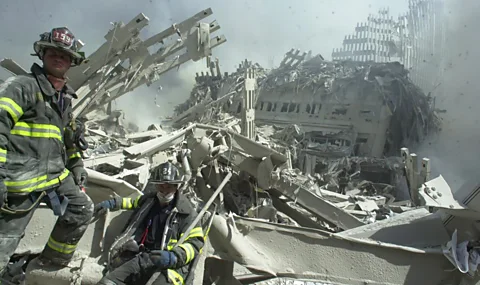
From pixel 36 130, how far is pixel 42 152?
0.44ft

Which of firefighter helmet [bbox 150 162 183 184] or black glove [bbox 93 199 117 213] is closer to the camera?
firefighter helmet [bbox 150 162 183 184]

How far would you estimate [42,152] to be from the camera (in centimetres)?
231

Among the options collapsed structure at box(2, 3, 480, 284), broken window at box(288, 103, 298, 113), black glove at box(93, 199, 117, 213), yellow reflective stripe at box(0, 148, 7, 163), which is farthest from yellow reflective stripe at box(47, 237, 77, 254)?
broken window at box(288, 103, 298, 113)

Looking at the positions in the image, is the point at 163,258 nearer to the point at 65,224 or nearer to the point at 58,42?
the point at 65,224

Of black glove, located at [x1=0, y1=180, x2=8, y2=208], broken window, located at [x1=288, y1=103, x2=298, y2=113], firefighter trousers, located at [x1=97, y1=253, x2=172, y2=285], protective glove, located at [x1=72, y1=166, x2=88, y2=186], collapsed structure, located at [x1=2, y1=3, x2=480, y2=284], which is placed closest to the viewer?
black glove, located at [x1=0, y1=180, x2=8, y2=208]

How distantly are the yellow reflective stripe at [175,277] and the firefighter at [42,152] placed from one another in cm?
68

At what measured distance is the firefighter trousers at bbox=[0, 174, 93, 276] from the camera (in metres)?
2.31

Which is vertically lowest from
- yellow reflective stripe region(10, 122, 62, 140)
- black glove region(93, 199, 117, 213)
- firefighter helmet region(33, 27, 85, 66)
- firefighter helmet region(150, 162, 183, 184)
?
black glove region(93, 199, 117, 213)

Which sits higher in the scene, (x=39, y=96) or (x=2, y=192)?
(x=39, y=96)

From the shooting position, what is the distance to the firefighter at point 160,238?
7.40 feet

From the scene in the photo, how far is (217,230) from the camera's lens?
9.32 ft

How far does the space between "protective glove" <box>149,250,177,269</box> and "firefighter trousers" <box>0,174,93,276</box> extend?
0.63 m

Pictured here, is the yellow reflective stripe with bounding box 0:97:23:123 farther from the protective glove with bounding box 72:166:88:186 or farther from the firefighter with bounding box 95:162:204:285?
the firefighter with bounding box 95:162:204:285

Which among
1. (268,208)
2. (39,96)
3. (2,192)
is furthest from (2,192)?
(268,208)
